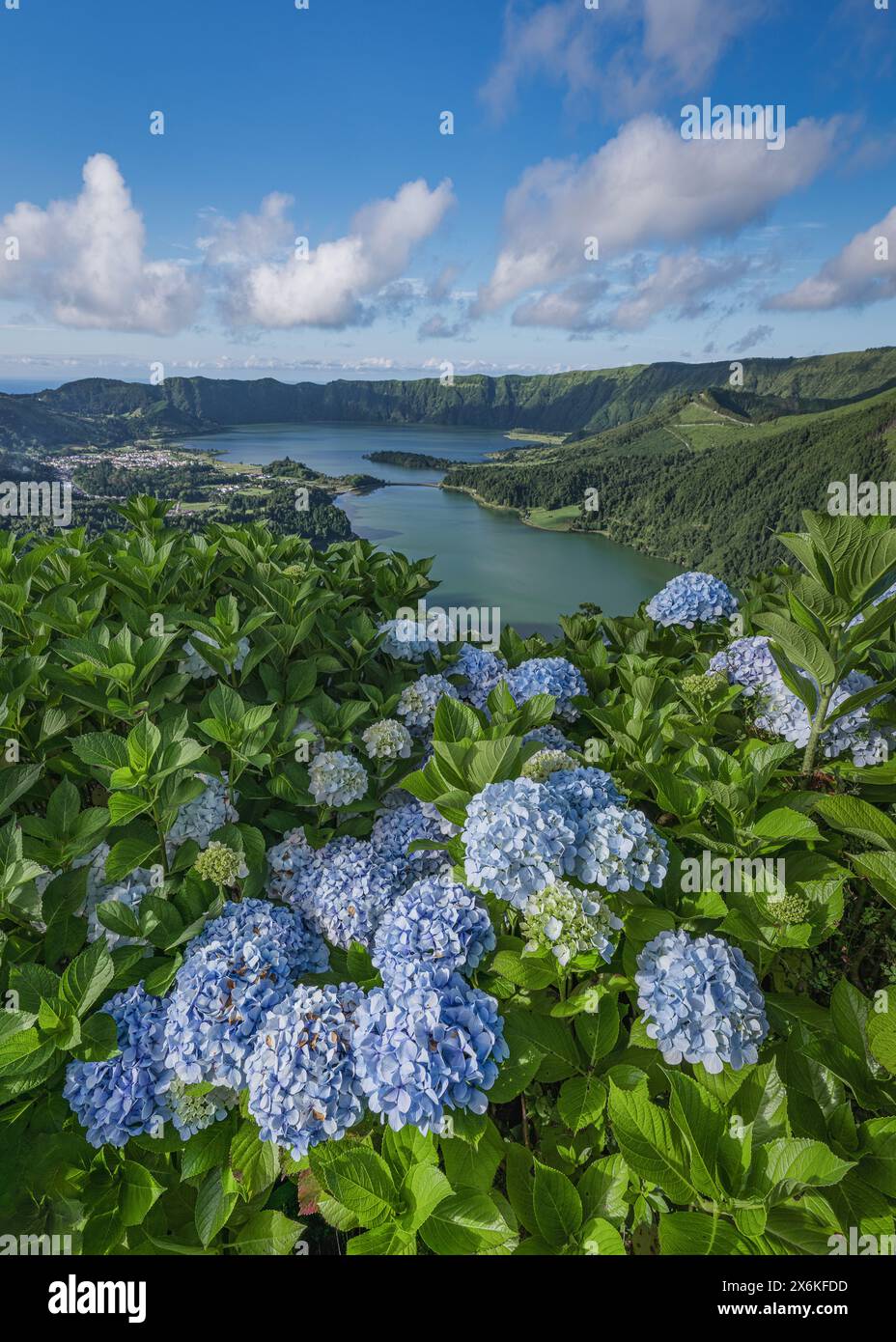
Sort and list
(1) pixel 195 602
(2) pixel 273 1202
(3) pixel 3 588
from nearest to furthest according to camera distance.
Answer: (2) pixel 273 1202
(3) pixel 3 588
(1) pixel 195 602

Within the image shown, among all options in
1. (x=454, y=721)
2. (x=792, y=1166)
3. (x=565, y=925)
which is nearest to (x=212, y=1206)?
(x=565, y=925)

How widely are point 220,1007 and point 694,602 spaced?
3.68 metres

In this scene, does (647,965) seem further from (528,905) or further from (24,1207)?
(24,1207)

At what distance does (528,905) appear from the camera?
1869mm

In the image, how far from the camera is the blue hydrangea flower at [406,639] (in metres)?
3.59

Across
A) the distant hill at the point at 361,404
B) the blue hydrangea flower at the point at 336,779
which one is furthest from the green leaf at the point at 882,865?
the distant hill at the point at 361,404

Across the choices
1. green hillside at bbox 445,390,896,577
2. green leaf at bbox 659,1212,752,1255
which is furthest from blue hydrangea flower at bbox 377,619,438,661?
green hillside at bbox 445,390,896,577

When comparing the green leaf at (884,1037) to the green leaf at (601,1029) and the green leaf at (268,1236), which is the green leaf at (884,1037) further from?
the green leaf at (268,1236)

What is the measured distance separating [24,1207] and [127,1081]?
1.49 feet

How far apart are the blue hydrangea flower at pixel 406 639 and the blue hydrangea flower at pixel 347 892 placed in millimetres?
1397

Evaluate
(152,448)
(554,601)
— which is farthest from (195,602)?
(152,448)

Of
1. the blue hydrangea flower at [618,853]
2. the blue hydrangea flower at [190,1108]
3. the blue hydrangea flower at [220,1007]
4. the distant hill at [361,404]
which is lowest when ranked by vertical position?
the blue hydrangea flower at [190,1108]

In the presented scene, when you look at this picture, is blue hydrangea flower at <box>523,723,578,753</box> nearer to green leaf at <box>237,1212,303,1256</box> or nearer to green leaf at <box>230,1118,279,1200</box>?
green leaf at <box>230,1118,279,1200</box>

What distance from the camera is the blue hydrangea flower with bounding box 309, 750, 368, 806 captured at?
2.59m
